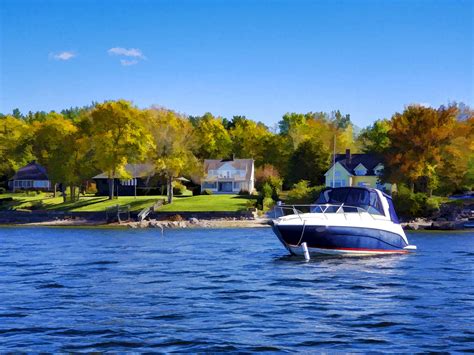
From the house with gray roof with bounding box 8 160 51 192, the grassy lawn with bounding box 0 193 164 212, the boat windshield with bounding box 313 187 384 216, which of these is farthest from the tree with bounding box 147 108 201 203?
the boat windshield with bounding box 313 187 384 216

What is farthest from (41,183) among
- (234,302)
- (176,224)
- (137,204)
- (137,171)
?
(234,302)

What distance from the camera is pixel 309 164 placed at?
97.3m

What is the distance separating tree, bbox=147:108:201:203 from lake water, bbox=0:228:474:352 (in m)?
46.3

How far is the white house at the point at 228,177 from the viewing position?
338 feet

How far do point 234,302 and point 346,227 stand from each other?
1452cm

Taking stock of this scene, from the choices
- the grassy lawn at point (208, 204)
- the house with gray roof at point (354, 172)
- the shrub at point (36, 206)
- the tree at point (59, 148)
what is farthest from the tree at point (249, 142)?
the shrub at point (36, 206)

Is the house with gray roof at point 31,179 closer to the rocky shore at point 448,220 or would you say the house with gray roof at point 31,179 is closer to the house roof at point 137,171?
the house roof at point 137,171

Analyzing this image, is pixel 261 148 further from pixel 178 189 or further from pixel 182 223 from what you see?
pixel 182 223

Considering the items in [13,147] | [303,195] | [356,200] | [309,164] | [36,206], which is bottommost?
[36,206]

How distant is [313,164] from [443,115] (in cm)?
2668

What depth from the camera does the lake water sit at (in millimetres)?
15844

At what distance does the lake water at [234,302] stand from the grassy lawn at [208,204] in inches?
1515

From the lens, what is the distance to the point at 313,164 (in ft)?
319

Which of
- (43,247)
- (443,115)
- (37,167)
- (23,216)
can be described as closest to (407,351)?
(43,247)
